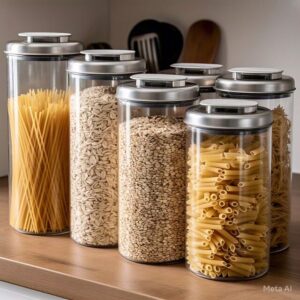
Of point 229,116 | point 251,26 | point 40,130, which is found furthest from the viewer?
point 251,26

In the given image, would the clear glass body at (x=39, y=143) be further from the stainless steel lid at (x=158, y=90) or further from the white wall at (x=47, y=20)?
the white wall at (x=47, y=20)

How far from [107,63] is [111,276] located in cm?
35

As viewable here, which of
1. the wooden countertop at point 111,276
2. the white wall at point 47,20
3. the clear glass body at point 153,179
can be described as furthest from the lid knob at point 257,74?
the white wall at point 47,20

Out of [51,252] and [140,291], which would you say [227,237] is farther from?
[51,252]

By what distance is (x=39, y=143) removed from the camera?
1.40 meters

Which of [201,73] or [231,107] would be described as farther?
[201,73]

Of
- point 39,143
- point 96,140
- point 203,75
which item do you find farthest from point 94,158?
point 203,75

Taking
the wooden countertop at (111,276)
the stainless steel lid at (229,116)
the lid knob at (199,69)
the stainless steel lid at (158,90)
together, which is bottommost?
the wooden countertop at (111,276)

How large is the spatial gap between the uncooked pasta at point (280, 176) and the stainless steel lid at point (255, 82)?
0.04 metres

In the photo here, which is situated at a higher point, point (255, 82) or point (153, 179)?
point (255, 82)

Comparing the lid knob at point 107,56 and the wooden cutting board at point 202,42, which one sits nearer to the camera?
the lid knob at point 107,56

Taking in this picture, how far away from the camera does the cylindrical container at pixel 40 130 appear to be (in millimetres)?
1397

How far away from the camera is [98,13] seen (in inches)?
81.4

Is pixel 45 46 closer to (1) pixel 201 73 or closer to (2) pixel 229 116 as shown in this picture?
(1) pixel 201 73
